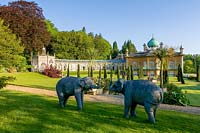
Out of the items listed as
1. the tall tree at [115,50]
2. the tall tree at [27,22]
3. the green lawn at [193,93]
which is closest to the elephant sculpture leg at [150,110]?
the green lawn at [193,93]

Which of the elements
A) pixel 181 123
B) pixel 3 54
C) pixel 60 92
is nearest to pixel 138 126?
pixel 181 123

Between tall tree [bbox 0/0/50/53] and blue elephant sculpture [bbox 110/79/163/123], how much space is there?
96.6ft

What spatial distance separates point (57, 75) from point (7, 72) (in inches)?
302

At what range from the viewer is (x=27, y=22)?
35.5 metres

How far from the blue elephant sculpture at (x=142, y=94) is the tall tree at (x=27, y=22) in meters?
29.4

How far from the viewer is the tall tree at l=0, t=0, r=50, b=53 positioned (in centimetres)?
3412

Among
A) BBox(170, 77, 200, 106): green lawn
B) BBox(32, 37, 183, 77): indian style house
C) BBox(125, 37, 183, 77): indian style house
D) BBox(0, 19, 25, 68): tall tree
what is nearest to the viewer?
BBox(170, 77, 200, 106): green lawn

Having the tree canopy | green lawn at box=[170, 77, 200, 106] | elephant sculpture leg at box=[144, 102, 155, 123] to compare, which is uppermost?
the tree canopy

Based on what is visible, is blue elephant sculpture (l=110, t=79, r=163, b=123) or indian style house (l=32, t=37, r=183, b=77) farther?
indian style house (l=32, t=37, r=183, b=77)

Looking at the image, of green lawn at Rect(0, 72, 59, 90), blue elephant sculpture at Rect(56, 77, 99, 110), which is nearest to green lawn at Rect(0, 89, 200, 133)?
blue elephant sculpture at Rect(56, 77, 99, 110)

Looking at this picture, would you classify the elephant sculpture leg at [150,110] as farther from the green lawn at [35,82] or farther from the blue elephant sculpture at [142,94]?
the green lawn at [35,82]

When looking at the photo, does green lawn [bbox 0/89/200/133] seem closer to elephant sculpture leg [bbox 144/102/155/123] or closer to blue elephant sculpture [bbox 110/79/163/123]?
elephant sculpture leg [bbox 144/102/155/123]

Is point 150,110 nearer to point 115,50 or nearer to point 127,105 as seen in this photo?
point 127,105

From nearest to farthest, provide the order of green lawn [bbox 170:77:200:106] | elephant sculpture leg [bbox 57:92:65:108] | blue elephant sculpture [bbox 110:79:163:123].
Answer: blue elephant sculpture [bbox 110:79:163:123] < elephant sculpture leg [bbox 57:92:65:108] < green lawn [bbox 170:77:200:106]
